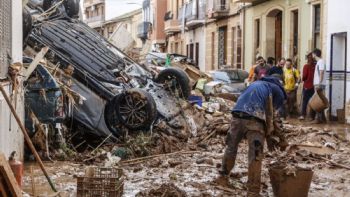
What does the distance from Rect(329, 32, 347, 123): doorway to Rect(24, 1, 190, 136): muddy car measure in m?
5.60

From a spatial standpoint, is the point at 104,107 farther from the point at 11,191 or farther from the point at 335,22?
the point at 335,22

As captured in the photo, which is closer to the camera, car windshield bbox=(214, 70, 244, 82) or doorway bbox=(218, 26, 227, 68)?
car windshield bbox=(214, 70, 244, 82)

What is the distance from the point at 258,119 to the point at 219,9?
2618 centimetres

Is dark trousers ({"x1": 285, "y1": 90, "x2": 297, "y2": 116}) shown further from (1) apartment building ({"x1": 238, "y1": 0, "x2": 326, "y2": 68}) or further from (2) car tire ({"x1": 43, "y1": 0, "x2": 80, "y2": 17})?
(2) car tire ({"x1": 43, "y1": 0, "x2": 80, "y2": 17})

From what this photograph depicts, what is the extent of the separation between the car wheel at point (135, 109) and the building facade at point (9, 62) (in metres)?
2.12

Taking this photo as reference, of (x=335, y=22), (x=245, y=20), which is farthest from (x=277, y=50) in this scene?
(x=335, y=22)

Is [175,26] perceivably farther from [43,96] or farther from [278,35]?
[43,96]

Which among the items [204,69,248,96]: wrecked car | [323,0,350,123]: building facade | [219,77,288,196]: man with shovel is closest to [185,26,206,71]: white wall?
[204,69,248,96]: wrecked car

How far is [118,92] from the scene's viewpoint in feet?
38.4

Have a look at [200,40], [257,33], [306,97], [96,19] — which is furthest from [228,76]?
[96,19]

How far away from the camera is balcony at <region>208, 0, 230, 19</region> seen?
33.4m

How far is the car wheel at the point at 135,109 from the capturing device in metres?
11.0

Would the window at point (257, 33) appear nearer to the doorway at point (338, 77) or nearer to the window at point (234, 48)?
the window at point (234, 48)

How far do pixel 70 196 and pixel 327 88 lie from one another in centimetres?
1172
